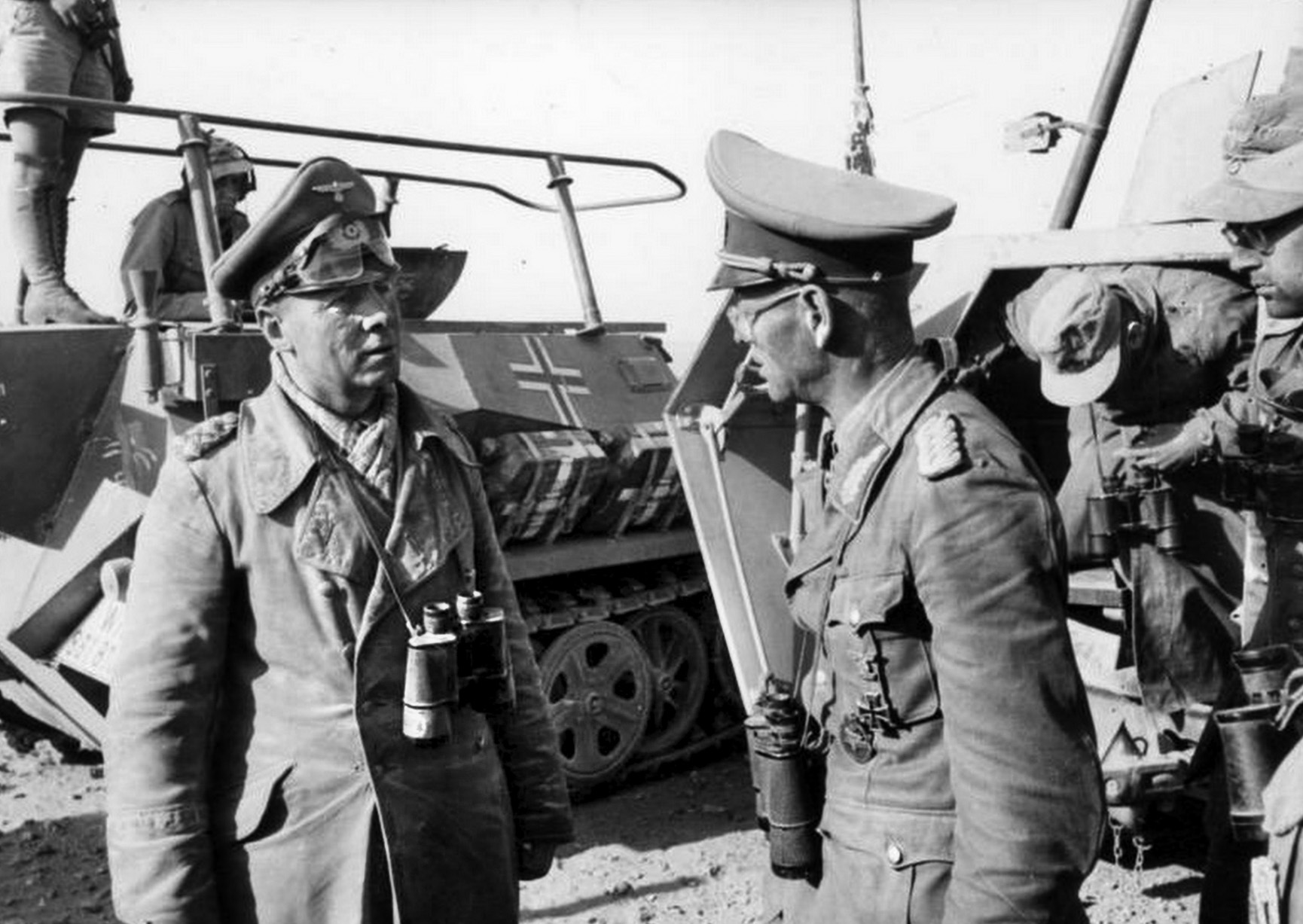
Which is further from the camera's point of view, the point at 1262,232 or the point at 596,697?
the point at 596,697

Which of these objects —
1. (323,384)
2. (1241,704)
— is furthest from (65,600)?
(1241,704)

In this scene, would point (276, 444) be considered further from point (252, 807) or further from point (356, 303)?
point (252, 807)

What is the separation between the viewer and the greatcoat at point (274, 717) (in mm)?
2445

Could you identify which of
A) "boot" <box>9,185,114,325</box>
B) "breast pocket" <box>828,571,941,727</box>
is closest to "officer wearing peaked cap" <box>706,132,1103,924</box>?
"breast pocket" <box>828,571,941,727</box>

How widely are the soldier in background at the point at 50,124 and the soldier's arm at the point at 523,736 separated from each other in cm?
359

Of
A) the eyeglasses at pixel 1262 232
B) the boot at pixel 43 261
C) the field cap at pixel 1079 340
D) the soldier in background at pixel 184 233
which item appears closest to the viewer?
the eyeglasses at pixel 1262 232

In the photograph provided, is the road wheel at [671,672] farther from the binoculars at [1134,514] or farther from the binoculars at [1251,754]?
the binoculars at [1251,754]

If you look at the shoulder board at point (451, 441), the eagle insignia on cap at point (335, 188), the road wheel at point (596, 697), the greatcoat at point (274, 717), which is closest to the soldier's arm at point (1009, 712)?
the greatcoat at point (274, 717)

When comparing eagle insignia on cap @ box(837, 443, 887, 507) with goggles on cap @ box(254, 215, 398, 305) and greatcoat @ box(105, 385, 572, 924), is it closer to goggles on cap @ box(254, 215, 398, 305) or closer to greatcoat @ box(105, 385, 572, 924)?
greatcoat @ box(105, 385, 572, 924)

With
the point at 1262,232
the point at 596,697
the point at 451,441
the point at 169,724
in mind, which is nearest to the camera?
the point at 169,724

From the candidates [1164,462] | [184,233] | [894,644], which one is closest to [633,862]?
[1164,462]

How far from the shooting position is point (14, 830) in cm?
604

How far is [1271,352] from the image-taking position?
3793 mm

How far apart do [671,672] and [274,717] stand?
4.61m
